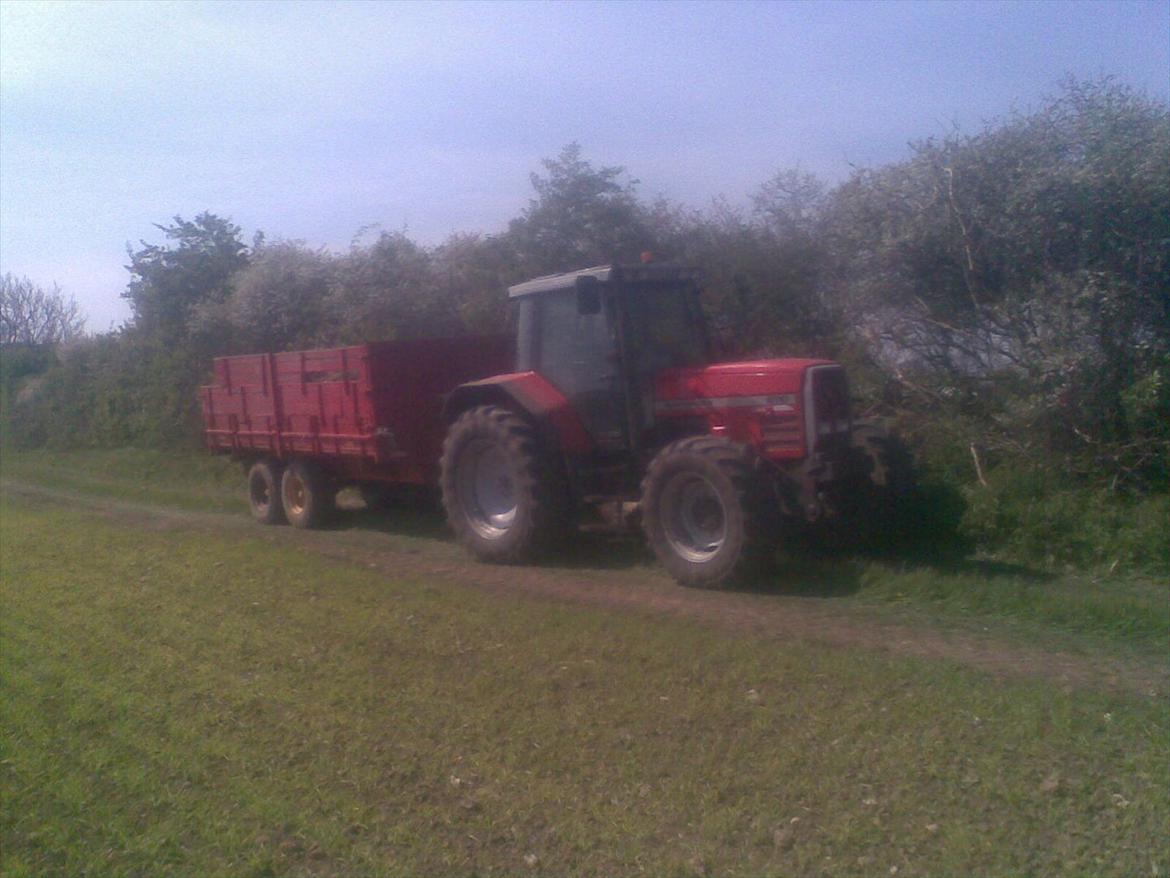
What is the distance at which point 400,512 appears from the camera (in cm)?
1397

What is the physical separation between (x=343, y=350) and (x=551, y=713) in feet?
22.8

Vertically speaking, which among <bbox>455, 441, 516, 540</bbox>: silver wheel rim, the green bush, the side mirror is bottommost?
the green bush

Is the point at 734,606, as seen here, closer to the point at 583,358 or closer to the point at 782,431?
the point at 782,431

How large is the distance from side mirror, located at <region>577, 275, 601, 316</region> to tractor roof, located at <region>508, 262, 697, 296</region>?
0.34 feet

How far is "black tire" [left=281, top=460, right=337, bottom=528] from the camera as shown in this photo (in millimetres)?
13227

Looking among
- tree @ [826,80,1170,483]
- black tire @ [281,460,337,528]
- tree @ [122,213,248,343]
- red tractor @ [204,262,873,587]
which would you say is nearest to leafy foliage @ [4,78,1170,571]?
tree @ [826,80,1170,483]

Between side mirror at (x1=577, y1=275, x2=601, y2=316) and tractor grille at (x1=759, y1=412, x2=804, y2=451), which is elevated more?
side mirror at (x1=577, y1=275, x2=601, y2=316)

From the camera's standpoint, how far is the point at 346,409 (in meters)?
12.1

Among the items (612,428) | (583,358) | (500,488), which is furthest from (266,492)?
(612,428)

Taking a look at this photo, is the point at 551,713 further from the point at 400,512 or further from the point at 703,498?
the point at 400,512

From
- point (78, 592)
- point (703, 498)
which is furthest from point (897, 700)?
point (78, 592)

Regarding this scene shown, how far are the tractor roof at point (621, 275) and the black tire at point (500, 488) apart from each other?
1.22 m

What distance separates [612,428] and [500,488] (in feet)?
4.79

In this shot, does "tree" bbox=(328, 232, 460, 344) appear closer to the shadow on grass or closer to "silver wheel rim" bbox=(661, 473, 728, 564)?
the shadow on grass
